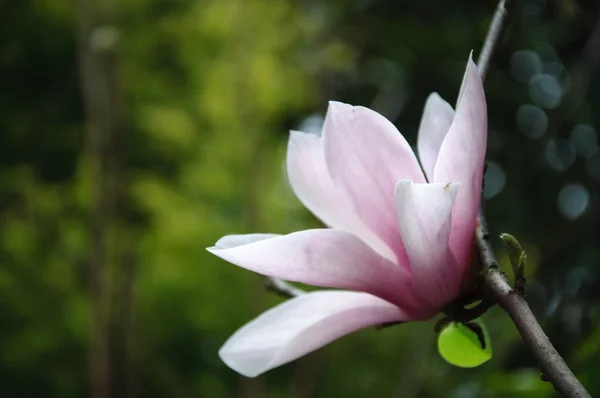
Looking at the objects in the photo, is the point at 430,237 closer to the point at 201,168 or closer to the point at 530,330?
the point at 530,330

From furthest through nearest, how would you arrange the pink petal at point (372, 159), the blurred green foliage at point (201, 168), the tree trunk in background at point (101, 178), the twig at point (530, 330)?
1. the blurred green foliage at point (201, 168)
2. the tree trunk in background at point (101, 178)
3. the pink petal at point (372, 159)
4. the twig at point (530, 330)

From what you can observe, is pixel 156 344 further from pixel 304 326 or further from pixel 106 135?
pixel 304 326

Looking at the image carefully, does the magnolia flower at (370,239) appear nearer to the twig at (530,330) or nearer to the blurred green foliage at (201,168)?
the twig at (530,330)

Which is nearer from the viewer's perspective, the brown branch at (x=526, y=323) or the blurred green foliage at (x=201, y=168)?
the brown branch at (x=526, y=323)

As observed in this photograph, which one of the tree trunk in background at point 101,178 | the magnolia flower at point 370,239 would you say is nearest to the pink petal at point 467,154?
the magnolia flower at point 370,239

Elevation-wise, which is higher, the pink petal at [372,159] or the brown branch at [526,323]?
the pink petal at [372,159]

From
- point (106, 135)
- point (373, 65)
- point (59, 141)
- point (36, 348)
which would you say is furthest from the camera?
point (36, 348)

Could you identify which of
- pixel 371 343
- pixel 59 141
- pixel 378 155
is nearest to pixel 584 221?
pixel 378 155

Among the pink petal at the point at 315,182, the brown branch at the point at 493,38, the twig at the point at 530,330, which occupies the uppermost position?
the brown branch at the point at 493,38
